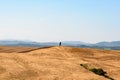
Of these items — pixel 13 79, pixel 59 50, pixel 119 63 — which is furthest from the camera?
pixel 59 50

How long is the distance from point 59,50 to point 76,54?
4.19m

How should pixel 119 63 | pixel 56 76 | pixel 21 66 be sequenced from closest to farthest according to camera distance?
pixel 56 76
pixel 21 66
pixel 119 63

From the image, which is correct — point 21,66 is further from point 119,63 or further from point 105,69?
point 119,63

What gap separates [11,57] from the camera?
44688 millimetres

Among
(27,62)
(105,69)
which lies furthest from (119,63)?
(27,62)

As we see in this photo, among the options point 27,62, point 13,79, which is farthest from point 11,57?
point 13,79

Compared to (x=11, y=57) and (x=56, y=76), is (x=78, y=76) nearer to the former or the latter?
(x=56, y=76)

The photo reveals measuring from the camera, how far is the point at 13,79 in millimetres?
34625

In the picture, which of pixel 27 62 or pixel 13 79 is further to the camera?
pixel 27 62

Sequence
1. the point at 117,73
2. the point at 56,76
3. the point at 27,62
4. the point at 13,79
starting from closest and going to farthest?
1. the point at 13,79
2. the point at 56,76
3. the point at 27,62
4. the point at 117,73

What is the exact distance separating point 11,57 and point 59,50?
2079 centimetres

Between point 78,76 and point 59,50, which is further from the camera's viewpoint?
point 59,50

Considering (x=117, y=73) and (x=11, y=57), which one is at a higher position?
(x=11, y=57)

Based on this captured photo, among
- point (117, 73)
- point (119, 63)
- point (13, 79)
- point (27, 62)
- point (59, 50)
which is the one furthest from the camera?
point (59, 50)
